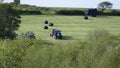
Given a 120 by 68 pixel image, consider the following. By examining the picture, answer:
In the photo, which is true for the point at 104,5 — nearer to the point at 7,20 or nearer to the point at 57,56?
the point at 7,20

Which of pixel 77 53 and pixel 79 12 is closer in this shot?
pixel 77 53

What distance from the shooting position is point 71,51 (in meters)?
40.6

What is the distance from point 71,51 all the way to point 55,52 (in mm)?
2287

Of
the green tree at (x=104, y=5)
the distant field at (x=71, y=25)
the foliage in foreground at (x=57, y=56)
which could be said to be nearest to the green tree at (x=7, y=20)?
the distant field at (x=71, y=25)

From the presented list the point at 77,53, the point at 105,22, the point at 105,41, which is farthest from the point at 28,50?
the point at 105,22

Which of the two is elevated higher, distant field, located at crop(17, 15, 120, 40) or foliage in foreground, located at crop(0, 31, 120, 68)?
foliage in foreground, located at crop(0, 31, 120, 68)

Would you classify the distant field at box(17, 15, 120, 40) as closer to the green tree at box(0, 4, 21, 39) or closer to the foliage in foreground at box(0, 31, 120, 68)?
the green tree at box(0, 4, 21, 39)

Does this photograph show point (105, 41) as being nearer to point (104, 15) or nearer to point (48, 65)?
point (48, 65)

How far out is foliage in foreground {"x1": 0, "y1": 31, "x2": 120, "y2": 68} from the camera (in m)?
35.8

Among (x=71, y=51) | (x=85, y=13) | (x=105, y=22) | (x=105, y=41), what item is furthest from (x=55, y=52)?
(x=85, y=13)

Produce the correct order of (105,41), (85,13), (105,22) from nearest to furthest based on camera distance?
1. (105,41)
2. (105,22)
3. (85,13)

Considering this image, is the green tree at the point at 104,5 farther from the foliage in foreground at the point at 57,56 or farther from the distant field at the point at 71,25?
the foliage in foreground at the point at 57,56

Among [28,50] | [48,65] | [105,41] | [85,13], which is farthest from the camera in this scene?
[85,13]

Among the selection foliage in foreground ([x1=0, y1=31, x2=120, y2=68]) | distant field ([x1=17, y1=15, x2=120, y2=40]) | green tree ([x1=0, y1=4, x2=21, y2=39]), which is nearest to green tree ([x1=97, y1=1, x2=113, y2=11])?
distant field ([x1=17, y1=15, x2=120, y2=40])
